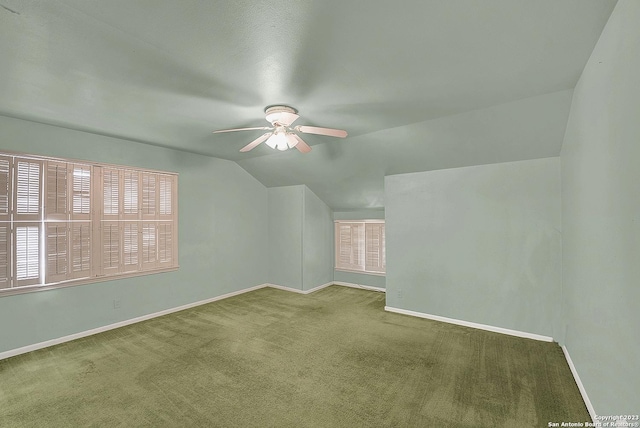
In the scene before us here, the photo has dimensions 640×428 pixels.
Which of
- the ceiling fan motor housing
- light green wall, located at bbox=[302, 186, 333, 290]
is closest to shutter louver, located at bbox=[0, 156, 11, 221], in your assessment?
the ceiling fan motor housing

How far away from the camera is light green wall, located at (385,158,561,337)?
130 inches

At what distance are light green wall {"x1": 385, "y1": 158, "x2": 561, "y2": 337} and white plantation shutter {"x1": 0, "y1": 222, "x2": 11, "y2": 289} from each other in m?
4.77

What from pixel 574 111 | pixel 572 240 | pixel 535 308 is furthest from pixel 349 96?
pixel 535 308

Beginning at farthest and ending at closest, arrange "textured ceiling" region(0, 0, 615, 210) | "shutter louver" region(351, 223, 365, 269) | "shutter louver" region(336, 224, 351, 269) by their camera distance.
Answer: "shutter louver" region(336, 224, 351, 269) < "shutter louver" region(351, 223, 365, 269) < "textured ceiling" region(0, 0, 615, 210)

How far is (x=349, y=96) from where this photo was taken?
2.55 meters

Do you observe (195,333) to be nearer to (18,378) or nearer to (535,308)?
(18,378)

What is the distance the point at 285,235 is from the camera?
5805mm

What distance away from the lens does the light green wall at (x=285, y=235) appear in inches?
220

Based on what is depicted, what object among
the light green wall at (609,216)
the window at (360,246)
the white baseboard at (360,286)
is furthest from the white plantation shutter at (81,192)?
the light green wall at (609,216)

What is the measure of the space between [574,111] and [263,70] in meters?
2.75

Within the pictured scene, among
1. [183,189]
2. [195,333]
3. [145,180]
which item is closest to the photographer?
[195,333]

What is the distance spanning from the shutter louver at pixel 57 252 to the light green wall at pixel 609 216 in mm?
5140

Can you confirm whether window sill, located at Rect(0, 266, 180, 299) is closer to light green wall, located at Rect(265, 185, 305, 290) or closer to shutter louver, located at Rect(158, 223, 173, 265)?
shutter louver, located at Rect(158, 223, 173, 265)

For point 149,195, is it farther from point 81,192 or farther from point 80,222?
point 80,222
